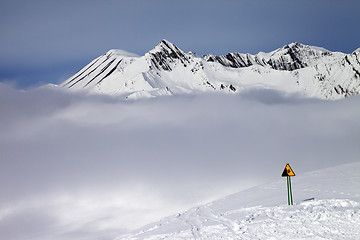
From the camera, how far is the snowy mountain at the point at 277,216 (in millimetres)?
13219

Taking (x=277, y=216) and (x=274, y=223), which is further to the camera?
(x=277, y=216)

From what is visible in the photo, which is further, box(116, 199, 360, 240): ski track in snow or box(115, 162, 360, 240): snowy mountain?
box(115, 162, 360, 240): snowy mountain

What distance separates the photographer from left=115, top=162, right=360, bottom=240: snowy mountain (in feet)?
43.4

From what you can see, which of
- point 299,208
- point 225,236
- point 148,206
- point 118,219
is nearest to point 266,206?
point 299,208

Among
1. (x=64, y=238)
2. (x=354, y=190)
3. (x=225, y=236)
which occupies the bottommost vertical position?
(x=64, y=238)

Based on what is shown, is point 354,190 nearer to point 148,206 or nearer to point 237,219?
point 237,219

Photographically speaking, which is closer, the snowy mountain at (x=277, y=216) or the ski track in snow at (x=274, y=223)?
the ski track in snow at (x=274, y=223)

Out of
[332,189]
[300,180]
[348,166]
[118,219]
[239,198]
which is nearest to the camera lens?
[332,189]

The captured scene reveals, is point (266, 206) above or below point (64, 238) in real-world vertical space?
above

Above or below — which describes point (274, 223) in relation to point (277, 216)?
below

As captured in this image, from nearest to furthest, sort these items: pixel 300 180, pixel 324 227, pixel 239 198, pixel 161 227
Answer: pixel 324 227 < pixel 161 227 < pixel 239 198 < pixel 300 180

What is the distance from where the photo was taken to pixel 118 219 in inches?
2302

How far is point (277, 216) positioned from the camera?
613 inches

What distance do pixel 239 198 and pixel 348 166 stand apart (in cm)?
1039
